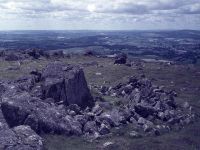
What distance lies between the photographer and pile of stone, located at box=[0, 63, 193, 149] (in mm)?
30406

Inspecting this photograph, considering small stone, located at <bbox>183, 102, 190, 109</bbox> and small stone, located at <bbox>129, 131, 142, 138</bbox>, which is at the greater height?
small stone, located at <bbox>129, 131, 142, 138</bbox>

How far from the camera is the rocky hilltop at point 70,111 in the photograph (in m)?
30.2

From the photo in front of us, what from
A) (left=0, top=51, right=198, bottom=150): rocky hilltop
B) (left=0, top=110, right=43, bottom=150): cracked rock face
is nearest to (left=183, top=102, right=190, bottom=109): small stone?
(left=0, top=51, right=198, bottom=150): rocky hilltop

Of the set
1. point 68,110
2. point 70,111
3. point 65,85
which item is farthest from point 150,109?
point 65,85

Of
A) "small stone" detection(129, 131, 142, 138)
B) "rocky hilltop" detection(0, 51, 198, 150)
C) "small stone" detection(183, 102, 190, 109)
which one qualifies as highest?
"rocky hilltop" detection(0, 51, 198, 150)

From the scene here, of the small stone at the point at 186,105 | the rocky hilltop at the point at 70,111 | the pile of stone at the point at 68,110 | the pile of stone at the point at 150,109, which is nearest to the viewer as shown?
the rocky hilltop at the point at 70,111

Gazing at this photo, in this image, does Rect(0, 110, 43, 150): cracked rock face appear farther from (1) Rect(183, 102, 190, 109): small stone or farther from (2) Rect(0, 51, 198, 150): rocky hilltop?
(1) Rect(183, 102, 190, 109): small stone

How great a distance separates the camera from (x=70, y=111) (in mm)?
36000

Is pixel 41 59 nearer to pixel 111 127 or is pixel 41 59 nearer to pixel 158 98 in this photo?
pixel 158 98

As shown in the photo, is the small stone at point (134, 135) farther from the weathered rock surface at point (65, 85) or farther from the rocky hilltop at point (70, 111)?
the weathered rock surface at point (65, 85)

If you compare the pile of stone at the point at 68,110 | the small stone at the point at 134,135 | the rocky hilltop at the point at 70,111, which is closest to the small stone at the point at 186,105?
the rocky hilltop at the point at 70,111

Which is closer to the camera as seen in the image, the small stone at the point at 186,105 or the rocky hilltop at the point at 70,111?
the rocky hilltop at the point at 70,111

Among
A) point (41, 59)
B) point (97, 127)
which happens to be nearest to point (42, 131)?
point (97, 127)

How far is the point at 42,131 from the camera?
30.9 meters
